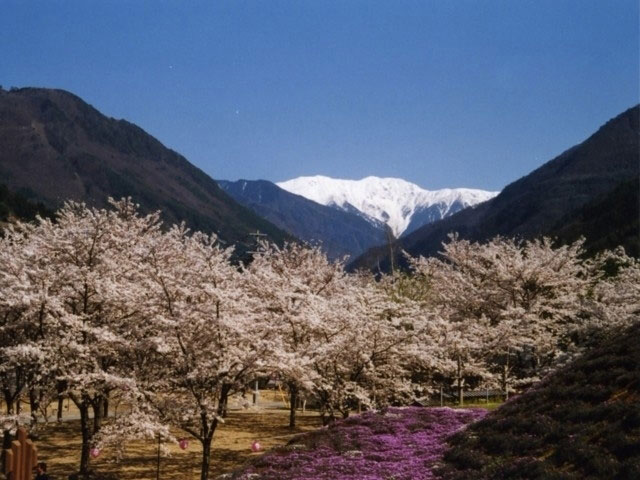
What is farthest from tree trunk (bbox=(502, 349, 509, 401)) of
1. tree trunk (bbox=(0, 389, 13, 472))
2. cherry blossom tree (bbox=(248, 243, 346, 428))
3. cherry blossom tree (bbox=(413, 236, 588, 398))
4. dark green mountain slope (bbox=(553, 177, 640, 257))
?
dark green mountain slope (bbox=(553, 177, 640, 257))

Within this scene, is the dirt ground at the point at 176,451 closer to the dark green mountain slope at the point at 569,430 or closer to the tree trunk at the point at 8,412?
the tree trunk at the point at 8,412

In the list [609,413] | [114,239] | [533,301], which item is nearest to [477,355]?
[533,301]

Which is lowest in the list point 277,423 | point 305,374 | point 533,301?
point 277,423

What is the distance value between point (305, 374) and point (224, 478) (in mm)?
4214

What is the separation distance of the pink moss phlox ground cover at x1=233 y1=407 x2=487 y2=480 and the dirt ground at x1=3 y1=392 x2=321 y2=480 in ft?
12.1

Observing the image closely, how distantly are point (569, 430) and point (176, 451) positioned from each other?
17.6 metres

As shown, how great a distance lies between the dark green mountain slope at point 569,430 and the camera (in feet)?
44.5

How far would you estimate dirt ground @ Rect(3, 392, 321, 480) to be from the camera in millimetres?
23359

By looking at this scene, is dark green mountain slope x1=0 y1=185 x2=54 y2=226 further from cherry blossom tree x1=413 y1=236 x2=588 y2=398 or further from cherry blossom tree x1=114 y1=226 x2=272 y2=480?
cherry blossom tree x1=114 y1=226 x2=272 y2=480

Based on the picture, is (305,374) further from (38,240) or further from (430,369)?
(38,240)

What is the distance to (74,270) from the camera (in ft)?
67.2

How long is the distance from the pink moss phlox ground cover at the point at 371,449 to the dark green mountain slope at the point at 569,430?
1.13 metres

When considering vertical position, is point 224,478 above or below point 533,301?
below

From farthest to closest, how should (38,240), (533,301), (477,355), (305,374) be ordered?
(533,301)
(477,355)
(38,240)
(305,374)
